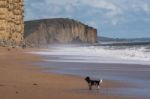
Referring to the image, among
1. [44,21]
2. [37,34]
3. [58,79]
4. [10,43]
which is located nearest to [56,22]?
[44,21]

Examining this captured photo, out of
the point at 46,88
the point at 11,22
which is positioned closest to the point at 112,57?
the point at 46,88

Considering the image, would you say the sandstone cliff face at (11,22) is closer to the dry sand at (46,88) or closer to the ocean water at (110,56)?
the ocean water at (110,56)

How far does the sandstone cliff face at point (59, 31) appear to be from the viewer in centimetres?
15662

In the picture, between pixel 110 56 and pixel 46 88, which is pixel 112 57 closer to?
pixel 110 56

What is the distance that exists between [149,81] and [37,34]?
139770 millimetres

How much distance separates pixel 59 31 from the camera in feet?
566

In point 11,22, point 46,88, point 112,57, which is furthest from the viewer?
point 11,22

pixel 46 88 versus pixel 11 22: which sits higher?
pixel 11 22

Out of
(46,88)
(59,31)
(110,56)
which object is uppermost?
(59,31)

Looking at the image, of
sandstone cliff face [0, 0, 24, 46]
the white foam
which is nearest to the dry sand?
the white foam

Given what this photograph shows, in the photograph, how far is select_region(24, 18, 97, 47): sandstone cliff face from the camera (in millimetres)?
156625

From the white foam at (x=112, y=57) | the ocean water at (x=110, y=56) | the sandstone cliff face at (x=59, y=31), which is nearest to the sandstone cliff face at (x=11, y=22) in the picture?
the ocean water at (x=110, y=56)

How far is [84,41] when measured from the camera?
177 meters

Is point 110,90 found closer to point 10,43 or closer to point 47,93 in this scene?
point 47,93
